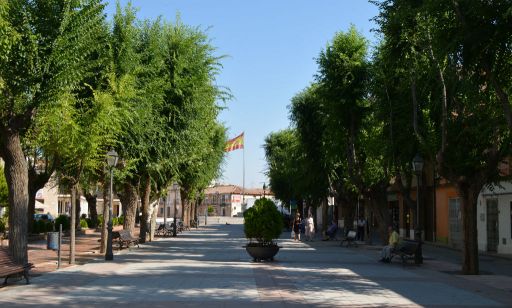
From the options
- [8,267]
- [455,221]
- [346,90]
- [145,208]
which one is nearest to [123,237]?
A: [145,208]

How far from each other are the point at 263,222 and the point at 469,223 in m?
7.21

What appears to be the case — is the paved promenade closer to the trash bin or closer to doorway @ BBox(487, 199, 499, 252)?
the trash bin

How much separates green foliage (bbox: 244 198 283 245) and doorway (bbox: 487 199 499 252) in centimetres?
1218

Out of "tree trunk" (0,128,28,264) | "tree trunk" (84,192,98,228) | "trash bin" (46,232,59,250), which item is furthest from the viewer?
"tree trunk" (84,192,98,228)

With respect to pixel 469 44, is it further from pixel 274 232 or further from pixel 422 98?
pixel 274 232

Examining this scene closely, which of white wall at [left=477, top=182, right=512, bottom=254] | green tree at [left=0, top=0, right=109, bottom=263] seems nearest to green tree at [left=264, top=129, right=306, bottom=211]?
white wall at [left=477, top=182, right=512, bottom=254]

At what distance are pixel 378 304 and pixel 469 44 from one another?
522 cm

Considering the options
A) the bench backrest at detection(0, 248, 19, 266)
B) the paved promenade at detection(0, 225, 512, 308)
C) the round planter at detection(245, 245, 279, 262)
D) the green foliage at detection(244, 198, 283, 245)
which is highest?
the green foliage at detection(244, 198, 283, 245)

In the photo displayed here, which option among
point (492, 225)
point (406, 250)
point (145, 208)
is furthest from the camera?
point (145, 208)

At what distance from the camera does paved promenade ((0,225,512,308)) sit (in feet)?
40.3

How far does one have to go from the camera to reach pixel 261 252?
22.3 meters

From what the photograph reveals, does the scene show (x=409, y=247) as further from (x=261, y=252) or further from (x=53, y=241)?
(x=53, y=241)

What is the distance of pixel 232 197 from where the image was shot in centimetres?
16762

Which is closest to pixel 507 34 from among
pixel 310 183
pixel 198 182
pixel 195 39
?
pixel 195 39
